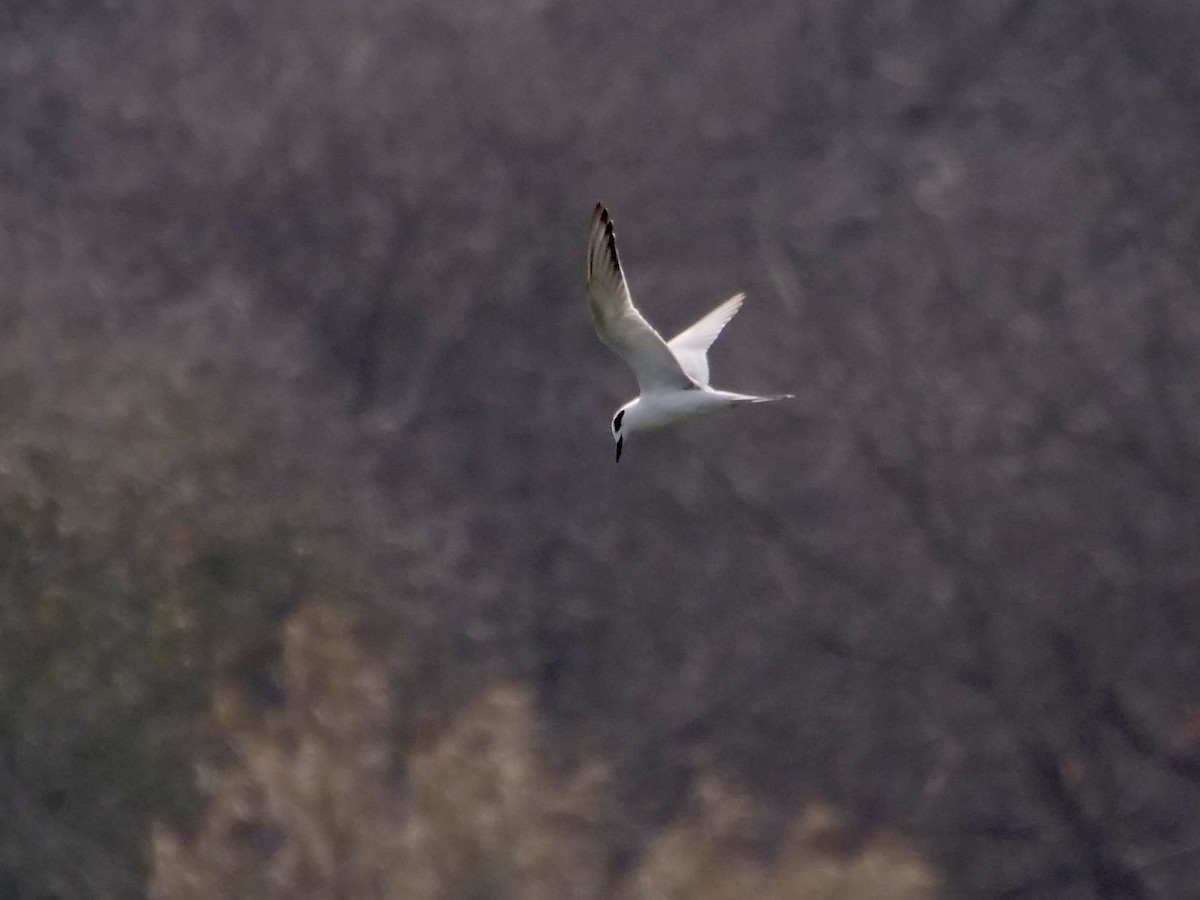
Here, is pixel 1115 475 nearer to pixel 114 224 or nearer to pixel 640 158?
pixel 640 158

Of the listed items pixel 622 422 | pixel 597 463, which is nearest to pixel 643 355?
pixel 622 422

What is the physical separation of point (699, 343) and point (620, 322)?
1132mm

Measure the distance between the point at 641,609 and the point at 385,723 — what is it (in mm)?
1438

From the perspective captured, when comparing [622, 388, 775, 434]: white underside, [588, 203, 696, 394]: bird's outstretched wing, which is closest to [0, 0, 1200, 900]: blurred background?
[622, 388, 775, 434]: white underside

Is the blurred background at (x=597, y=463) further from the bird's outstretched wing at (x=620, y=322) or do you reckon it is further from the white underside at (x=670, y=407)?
the bird's outstretched wing at (x=620, y=322)

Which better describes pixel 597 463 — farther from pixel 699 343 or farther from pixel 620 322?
pixel 620 322

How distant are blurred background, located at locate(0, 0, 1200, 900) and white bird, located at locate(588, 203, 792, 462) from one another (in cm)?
207

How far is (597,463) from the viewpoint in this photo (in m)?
9.01

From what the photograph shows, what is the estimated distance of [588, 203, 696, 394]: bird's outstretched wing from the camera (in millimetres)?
5859

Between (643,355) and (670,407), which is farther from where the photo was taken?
(670,407)

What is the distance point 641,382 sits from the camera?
668 cm

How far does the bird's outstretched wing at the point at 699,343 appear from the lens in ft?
22.4

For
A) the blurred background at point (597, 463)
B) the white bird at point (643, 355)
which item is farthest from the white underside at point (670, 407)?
the blurred background at point (597, 463)

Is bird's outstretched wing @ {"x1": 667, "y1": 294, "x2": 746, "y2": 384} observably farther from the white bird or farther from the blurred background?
the blurred background
